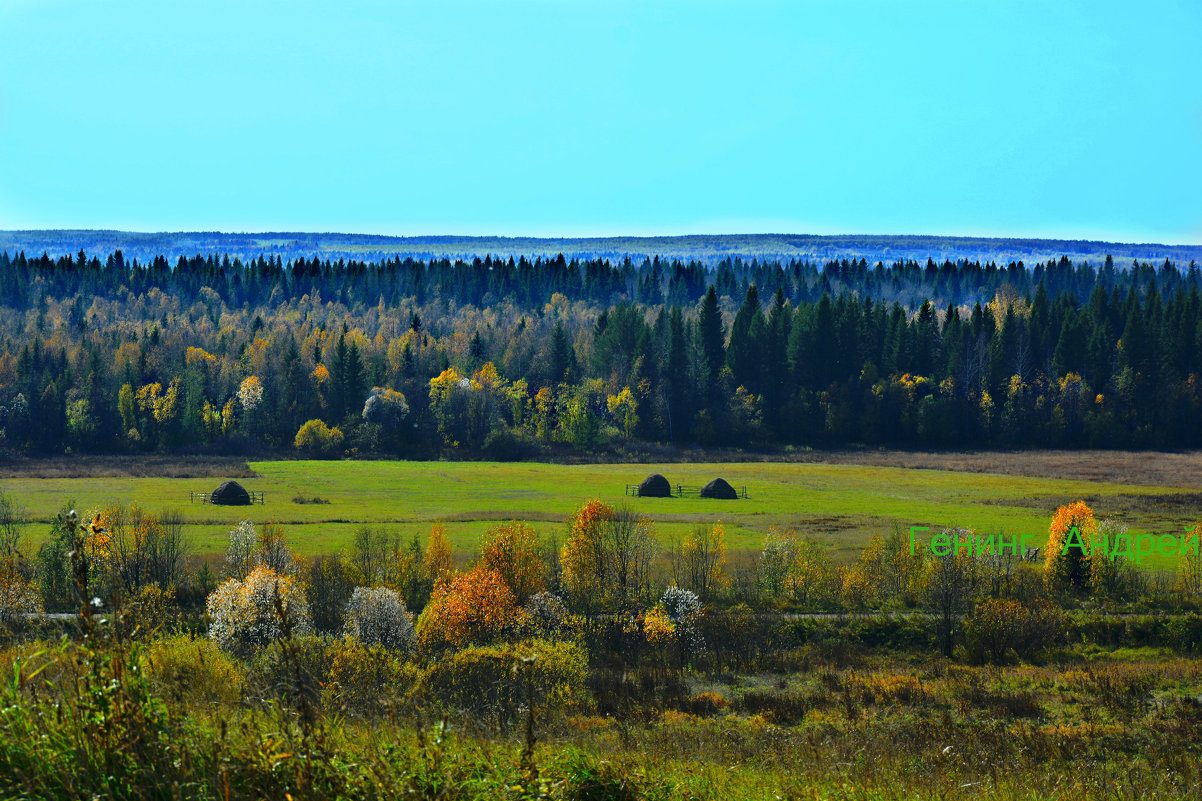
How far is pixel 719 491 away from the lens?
84875mm

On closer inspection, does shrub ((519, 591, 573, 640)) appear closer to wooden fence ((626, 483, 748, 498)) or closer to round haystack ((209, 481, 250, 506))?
wooden fence ((626, 483, 748, 498))

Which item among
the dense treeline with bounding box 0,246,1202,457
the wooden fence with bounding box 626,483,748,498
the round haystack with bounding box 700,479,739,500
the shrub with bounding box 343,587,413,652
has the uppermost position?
the dense treeline with bounding box 0,246,1202,457

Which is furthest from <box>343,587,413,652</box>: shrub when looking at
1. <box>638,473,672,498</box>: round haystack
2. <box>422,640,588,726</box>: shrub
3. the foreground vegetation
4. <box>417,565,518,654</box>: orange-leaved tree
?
<box>638,473,672,498</box>: round haystack

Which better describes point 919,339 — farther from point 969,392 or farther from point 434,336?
point 434,336

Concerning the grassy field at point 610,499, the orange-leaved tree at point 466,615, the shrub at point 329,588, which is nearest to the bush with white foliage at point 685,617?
the orange-leaved tree at point 466,615

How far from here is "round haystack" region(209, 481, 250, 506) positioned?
77812 mm

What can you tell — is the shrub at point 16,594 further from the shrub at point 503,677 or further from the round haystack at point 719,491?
the round haystack at point 719,491

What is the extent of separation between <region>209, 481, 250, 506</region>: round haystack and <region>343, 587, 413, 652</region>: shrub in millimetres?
→ 38740

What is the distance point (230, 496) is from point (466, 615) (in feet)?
132

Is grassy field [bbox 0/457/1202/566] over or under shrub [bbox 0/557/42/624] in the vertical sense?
under

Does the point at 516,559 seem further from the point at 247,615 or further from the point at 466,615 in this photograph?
the point at 247,615

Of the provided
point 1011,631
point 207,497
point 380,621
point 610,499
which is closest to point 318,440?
point 207,497

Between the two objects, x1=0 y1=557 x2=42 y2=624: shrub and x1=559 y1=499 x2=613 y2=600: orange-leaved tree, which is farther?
x1=559 y1=499 x2=613 y2=600: orange-leaved tree

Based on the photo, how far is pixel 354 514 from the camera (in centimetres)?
7444
